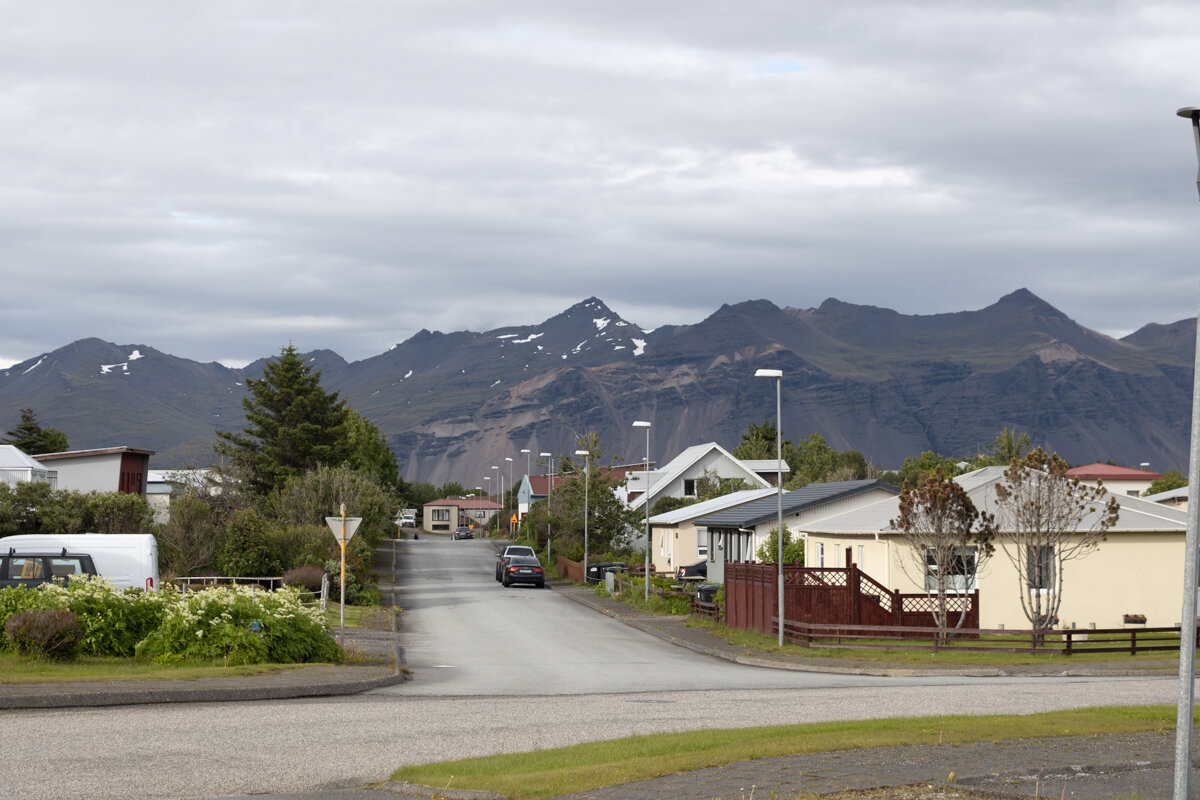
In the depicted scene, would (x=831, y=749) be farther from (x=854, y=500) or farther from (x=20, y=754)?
(x=854, y=500)

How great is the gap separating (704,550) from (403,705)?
143 ft

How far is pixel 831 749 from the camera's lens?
1191cm

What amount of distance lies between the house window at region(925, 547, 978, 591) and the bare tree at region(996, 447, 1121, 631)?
3.36 ft

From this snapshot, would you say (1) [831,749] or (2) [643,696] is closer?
(1) [831,749]

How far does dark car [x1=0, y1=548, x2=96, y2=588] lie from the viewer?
23.3 meters

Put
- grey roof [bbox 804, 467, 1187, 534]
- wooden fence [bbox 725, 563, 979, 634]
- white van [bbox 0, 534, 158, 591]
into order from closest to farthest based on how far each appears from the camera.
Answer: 1. white van [bbox 0, 534, 158, 591]
2. wooden fence [bbox 725, 563, 979, 634]
3. grey roof [bbox 804, 467, 1187, 534]

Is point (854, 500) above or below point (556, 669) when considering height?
above

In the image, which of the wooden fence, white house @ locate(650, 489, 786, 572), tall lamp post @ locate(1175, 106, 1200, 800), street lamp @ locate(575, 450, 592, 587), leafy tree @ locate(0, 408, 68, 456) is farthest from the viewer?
leafy tree @ locate(0, 408, 68, 456)

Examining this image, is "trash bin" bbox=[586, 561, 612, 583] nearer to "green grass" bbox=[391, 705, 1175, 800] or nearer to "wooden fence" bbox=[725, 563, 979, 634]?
"wooden fence" bbox=[725, 563, 979, 634]

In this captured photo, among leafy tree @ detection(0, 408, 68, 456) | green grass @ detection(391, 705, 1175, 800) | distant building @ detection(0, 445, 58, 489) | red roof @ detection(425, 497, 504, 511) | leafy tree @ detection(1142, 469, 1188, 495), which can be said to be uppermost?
leafy tree @ detection(0, 408, 68, 456)

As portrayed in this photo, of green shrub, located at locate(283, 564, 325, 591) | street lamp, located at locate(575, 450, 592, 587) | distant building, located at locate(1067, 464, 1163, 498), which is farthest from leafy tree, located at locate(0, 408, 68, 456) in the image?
distant building, located at locate(1067, 464, 1163, 498)

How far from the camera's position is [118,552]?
24.8 meters

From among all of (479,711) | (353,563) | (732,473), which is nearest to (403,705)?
(479,711)

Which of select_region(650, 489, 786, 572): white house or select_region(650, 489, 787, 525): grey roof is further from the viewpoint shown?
select_region(650, 489, 786, 572): white house
